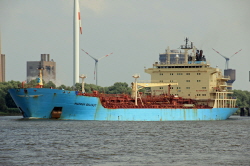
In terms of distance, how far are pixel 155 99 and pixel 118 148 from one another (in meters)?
41.4

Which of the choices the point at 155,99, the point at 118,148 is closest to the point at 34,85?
the point at 155,99

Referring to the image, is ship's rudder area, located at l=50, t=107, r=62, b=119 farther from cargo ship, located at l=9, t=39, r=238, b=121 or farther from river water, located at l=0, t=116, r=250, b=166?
river water, located at l=0, t=116, r=250, b=166

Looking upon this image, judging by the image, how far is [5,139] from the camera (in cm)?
4225

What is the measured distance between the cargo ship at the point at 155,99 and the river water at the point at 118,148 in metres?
14.9

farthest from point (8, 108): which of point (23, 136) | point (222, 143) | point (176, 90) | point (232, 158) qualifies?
point (232, 158)

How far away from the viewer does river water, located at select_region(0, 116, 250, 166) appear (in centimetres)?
3180

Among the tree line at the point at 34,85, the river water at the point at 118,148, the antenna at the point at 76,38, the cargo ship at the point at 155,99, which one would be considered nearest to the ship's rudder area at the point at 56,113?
the cargo ship at the point at 155,99

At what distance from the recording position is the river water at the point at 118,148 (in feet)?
104

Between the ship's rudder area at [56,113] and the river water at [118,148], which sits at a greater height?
the ship's rudder area at [56,113]

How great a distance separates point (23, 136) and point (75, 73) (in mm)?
96994

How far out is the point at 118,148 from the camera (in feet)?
122

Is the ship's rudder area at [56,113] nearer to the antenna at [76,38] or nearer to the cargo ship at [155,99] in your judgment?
the cargo ship at [155,99]

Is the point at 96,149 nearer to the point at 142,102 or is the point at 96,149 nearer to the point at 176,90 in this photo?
the point at 142,102

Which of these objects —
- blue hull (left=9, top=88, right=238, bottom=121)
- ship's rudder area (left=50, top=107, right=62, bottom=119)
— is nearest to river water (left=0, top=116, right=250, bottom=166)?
blue hull (left=9, top=88, right=238, bottom=121)
